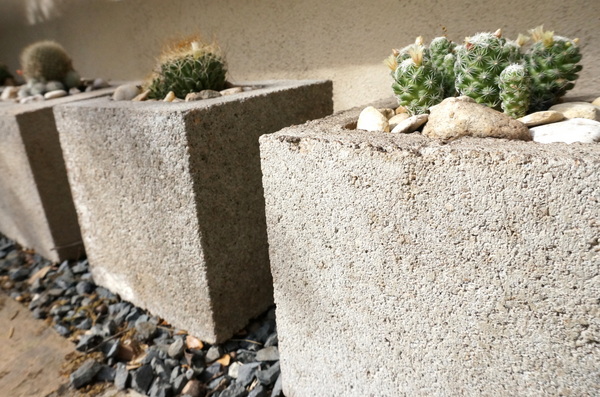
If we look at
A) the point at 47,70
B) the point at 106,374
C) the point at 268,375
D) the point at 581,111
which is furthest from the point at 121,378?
the point at 47,70

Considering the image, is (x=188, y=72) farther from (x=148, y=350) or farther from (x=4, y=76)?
(x=4, y=76)

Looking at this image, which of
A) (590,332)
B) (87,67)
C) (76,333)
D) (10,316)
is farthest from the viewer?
(87,67)

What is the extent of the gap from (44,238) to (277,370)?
1.74 metres

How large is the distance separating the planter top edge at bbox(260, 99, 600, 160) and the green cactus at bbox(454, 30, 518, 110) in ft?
1.03

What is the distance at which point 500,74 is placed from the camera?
1257 millimetres

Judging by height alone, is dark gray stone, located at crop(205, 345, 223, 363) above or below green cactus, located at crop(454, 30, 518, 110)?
below

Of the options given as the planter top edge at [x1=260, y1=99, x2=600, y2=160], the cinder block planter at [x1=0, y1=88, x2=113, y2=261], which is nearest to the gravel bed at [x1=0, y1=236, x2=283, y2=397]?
the cinder block planter at [x1=0, y1=88, x2=113, y2=261]

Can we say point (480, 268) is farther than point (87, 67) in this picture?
No

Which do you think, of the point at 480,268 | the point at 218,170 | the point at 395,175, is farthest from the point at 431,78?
the point at 218,170

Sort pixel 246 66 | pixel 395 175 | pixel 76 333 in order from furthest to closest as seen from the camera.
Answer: pixel 246 66, pixel 76 333, pixel 395 175

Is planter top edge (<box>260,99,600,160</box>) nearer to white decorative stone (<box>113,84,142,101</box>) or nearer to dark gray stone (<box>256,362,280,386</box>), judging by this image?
dark gray stone (<box>256,362,280,386</box>)

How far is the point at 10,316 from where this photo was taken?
2225mm

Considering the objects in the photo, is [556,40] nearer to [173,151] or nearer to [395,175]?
[395,175]

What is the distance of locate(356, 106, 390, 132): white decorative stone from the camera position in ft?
4.12
